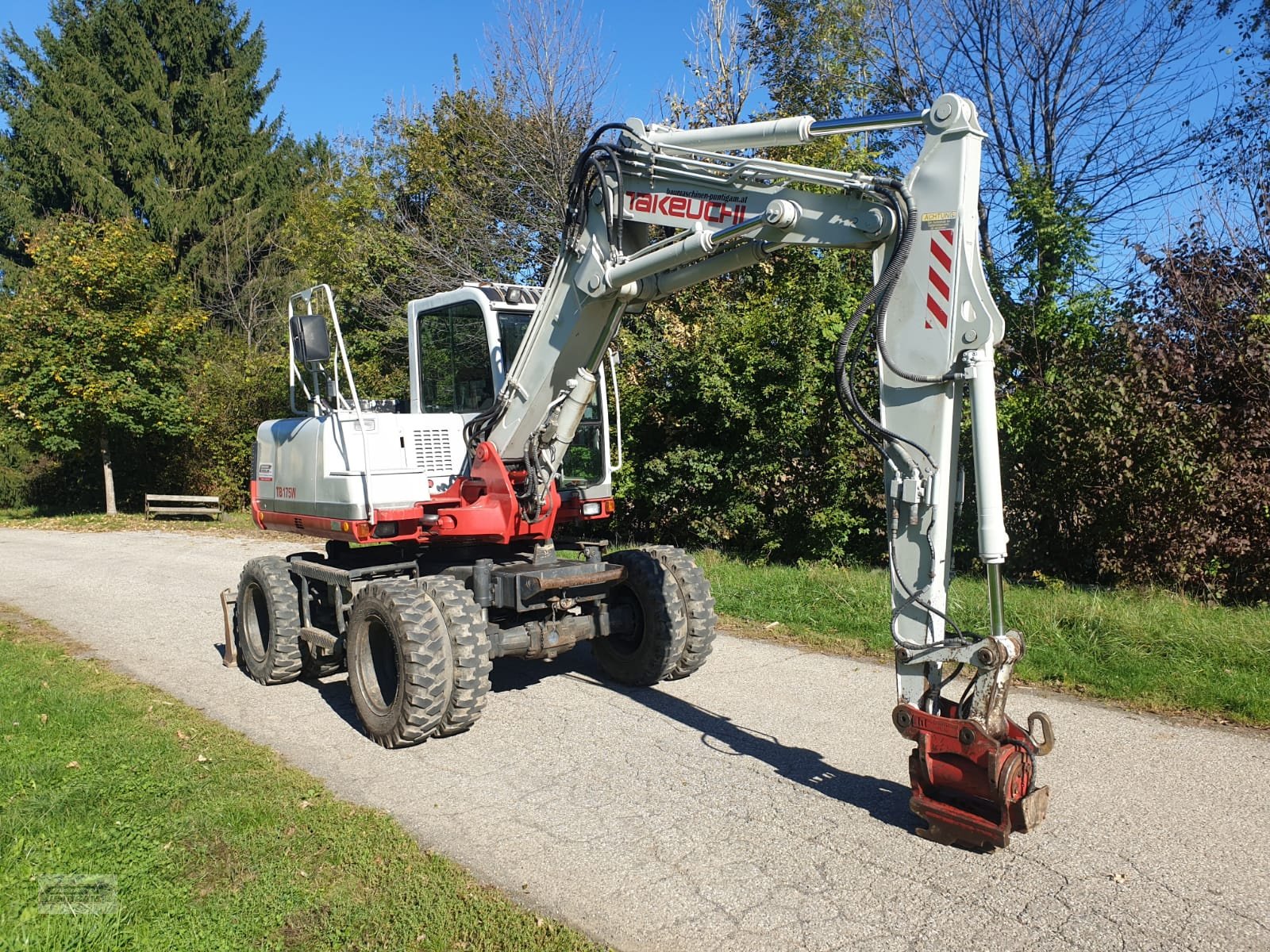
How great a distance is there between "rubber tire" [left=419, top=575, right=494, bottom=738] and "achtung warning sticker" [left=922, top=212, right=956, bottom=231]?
369 cm

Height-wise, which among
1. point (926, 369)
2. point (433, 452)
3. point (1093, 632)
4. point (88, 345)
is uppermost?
point (88, 345)

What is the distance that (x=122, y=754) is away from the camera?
6.16 meters

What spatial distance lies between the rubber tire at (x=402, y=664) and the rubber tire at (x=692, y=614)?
203cm

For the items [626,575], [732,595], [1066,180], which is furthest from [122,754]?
[1066,180]

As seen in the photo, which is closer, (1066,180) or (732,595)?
(732,595)

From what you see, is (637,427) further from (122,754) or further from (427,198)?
(427,198)

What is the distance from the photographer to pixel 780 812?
17.0 ft

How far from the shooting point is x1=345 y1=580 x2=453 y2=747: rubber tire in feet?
20.2

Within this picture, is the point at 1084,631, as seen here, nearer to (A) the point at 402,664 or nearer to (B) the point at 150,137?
(A) the point at 402,664

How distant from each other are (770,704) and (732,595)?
377 cm

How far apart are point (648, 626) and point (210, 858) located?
3631 mm

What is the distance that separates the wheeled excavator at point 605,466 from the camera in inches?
185

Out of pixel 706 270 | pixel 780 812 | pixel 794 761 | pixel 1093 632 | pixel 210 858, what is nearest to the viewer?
pixel 210 858

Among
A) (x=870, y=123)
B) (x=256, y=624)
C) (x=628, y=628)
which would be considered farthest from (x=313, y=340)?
(x=870, y=123)
